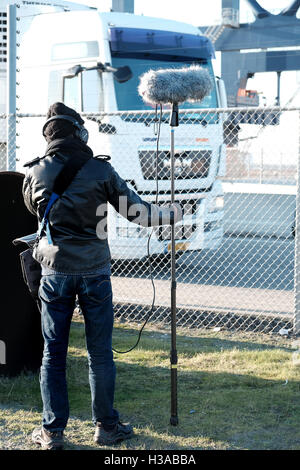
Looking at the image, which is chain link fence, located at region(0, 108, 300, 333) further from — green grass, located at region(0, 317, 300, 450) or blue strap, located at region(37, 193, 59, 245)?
blue strap, located at region(37, 193, 59, 245)

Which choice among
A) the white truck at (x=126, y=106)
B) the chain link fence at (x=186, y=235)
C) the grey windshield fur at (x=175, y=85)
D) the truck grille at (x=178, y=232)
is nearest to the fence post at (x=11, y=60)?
the chain link fence at (x=186, y=235)

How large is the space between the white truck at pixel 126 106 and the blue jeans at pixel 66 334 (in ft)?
15.0

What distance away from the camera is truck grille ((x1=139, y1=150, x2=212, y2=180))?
8.82 metres

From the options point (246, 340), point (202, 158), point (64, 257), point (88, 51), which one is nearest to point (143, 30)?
point (88, 51)

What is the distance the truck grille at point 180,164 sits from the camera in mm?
8820

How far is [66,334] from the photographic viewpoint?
400cm

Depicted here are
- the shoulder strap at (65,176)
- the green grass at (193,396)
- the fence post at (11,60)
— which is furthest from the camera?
the fence post at (11,60)

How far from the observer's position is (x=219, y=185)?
32.1 ft

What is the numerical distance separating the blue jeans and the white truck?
457 cm

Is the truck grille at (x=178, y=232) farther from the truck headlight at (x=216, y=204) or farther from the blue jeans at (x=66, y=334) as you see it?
the blue jeans at (x=66, y=334)

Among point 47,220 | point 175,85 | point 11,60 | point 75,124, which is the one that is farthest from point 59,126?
point 11,60

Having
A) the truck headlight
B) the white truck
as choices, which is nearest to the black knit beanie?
the white truck
